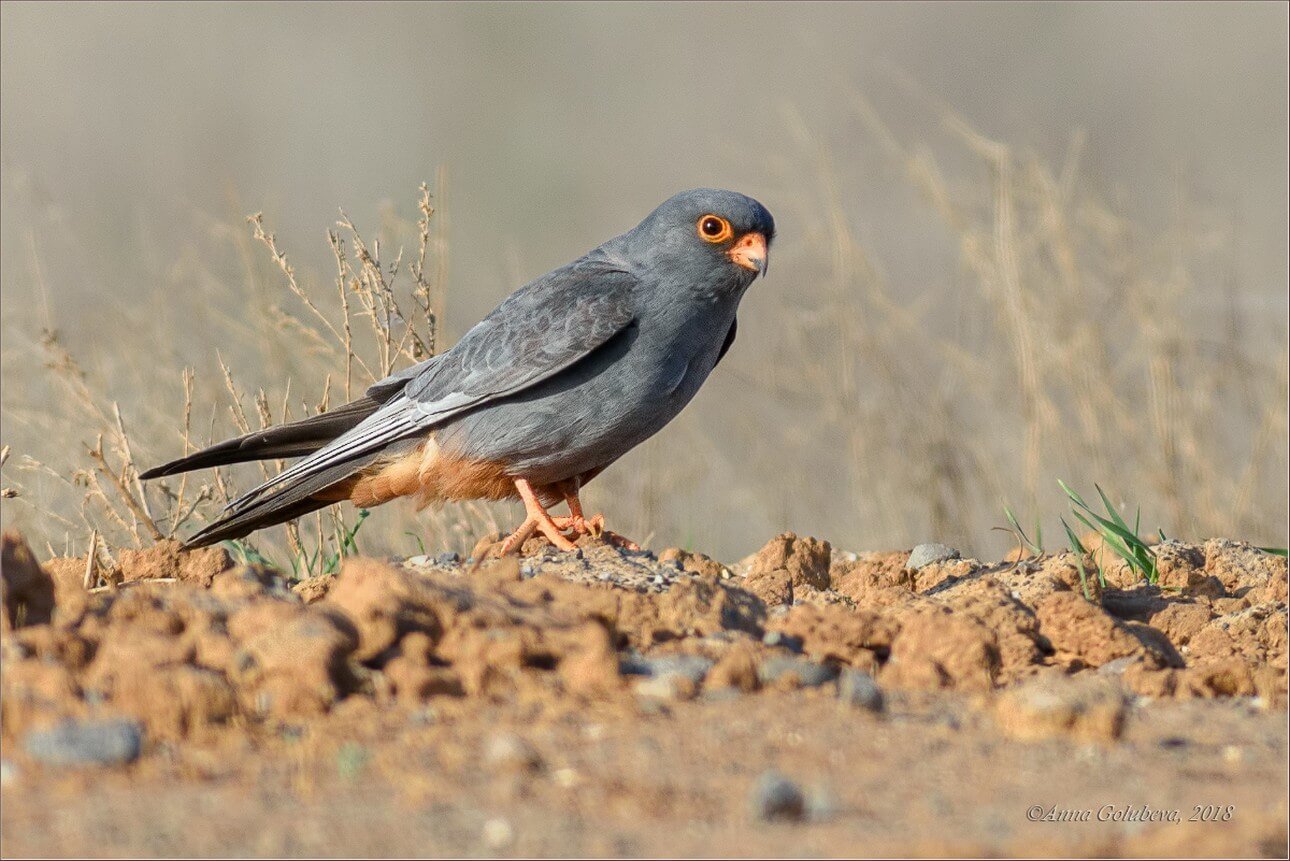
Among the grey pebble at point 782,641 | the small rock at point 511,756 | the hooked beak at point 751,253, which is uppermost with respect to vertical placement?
the hooked beak at point 751,253

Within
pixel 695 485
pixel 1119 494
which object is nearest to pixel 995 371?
pixel 1119 494

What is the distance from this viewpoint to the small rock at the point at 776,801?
2496 mm

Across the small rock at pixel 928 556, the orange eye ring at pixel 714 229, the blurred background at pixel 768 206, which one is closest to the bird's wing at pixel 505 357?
the orange eye ring at pixel 714 229

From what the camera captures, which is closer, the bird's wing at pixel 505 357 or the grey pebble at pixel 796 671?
the grey pebble at pixel 796 671

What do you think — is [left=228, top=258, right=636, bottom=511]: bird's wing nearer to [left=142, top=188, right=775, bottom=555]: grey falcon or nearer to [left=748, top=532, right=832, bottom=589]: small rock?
[left=142, top=188, right=775, bottom=555]: grey falcon

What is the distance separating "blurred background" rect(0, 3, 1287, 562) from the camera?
7777mm

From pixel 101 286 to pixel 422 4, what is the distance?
1356 centimetres

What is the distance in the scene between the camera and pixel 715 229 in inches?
220

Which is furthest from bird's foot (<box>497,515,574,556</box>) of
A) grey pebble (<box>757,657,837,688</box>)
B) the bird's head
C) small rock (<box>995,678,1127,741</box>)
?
small rock (<box>995,678,1127,741</box>)

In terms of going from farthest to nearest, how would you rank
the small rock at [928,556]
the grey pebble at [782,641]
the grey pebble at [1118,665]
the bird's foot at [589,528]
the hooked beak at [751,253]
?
the hooked beak at [751,253] < the bird's foot at [589,528] < the small rock at [928,556] < the grey pebble at [1118,665] < the grey pebble at [782,641]

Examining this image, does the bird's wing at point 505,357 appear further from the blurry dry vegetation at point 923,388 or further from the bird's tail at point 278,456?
the blurry dry vegetation at point 923,388

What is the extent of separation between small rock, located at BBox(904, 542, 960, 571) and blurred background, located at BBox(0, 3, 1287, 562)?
1661mm

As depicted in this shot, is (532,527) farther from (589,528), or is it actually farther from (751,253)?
(751,253)

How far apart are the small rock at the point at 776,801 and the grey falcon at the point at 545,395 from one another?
8.56 ft
